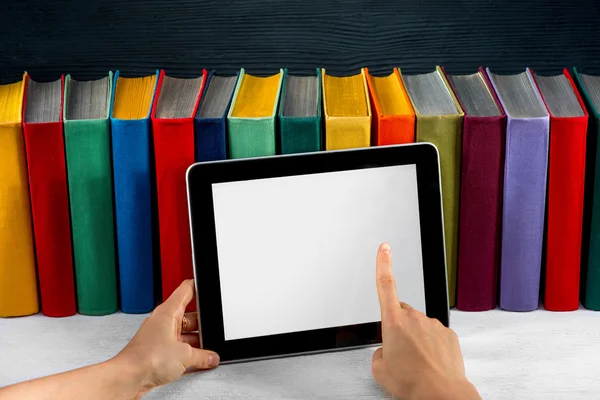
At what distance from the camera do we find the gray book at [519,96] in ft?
2.48

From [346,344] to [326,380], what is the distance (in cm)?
7

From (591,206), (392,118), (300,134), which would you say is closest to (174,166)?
(300,134)

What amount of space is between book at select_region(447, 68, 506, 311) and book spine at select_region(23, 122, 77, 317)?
1.50 feet

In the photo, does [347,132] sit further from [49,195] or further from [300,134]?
[49,195]

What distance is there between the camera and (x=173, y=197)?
0.77 metres

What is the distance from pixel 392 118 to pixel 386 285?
19 centimetres

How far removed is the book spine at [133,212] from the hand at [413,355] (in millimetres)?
276

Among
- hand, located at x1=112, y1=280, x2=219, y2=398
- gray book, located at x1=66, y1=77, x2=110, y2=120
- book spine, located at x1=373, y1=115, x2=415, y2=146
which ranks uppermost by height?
gray book, located at x1=66, y1=77, x2=110, y2=120

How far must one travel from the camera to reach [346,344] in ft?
2.46

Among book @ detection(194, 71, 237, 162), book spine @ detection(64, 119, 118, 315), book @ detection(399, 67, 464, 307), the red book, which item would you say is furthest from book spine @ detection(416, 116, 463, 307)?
book spine @ detection(64, 119, 118, 315)

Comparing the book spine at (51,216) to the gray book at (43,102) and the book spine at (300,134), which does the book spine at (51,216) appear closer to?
the gray book at (43,102)

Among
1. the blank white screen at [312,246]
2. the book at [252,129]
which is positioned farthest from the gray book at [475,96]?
the book at [252,129]

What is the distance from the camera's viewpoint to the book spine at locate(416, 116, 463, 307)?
0.75 metres

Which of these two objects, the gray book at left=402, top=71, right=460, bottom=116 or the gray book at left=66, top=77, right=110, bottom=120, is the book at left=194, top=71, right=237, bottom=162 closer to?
the gray book at left=66, top=77, right=110, bottom=120
